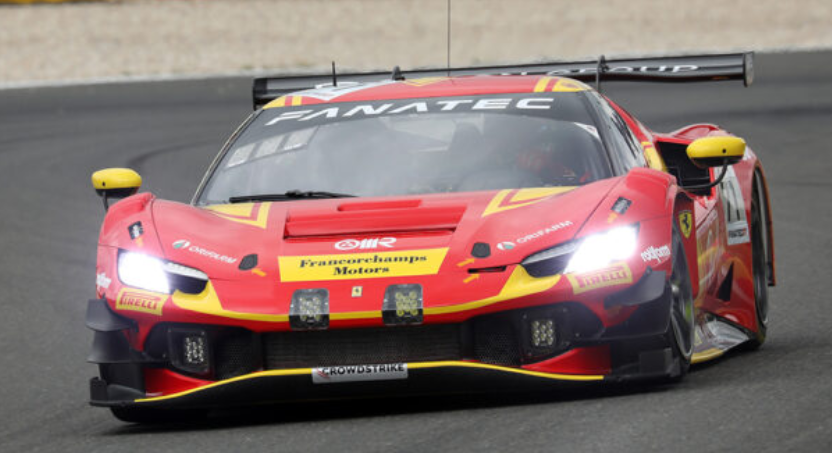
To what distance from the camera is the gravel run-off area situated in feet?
90.5

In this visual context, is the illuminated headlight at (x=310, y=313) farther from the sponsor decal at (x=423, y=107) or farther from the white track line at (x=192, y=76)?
the white track line at (x=192, y=76)

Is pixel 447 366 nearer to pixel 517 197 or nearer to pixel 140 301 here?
pixel 517 197

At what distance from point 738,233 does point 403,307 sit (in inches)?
98.1

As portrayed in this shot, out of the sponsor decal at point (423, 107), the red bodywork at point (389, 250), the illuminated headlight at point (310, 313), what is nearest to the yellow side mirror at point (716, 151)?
the red bodywork at point (389, 250)

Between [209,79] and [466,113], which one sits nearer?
[466,113]

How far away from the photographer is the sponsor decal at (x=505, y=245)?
5.37 metres

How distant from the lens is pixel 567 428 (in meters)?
4.91

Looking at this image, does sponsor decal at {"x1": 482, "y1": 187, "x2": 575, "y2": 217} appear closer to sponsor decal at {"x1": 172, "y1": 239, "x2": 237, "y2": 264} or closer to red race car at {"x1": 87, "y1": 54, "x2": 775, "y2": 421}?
red race car at {"x1": 87, "y1": 54, "x2": 775, "y2": 421}

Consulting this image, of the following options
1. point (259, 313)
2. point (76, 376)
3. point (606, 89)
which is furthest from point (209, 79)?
point (259, 313)

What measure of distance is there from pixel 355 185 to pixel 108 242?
990mm

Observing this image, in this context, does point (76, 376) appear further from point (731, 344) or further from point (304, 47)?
point (304, 47)

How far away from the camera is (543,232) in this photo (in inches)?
213

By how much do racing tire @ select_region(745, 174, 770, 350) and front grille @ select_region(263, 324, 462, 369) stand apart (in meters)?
2.24

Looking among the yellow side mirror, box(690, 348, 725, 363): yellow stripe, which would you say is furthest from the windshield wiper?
box(690, 348, 725, 363): yellow stripe
